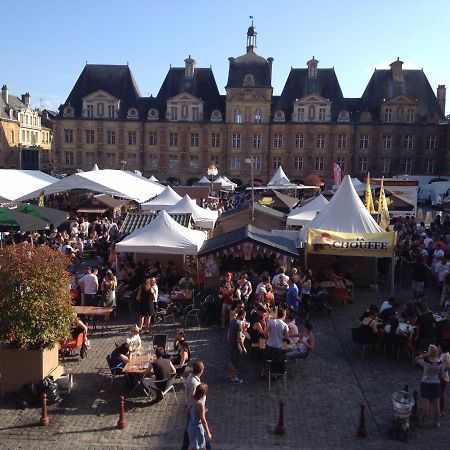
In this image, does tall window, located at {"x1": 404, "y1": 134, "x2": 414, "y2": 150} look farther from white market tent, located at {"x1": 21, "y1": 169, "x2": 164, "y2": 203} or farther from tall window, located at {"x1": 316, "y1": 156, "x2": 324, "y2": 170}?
white market tent, located at {"x1": 21, "y1": 169, "x2": 164, "y2": 203}

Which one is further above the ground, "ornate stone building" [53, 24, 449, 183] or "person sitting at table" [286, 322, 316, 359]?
"ornate stone building" [53, 24, 449, 183]

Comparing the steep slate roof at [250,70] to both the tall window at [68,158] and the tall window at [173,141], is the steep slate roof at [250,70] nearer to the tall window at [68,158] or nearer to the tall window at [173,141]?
the tall window at [173,141]

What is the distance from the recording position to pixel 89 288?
45.0 ft

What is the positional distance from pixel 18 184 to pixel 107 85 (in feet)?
105

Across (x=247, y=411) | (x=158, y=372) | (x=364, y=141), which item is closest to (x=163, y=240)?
(x=158, y=372)

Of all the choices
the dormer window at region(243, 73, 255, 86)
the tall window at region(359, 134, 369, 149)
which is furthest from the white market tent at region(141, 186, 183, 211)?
the tall window at region(359, 134, 369, 149)

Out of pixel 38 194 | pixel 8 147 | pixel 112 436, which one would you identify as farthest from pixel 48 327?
pixel 8 147

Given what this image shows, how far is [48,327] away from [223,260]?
7015 mm

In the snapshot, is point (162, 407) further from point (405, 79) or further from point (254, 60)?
point (405, 79)

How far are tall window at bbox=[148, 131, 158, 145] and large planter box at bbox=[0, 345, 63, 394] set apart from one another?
155 feet

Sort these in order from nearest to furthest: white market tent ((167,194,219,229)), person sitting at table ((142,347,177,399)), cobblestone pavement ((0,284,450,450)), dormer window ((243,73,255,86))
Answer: cobblestone pavement ((0,284,450,450)) → person sitting at table ((142,347,177,399)) → white market tent ((167,194,219,229)) → dormer window ((243,73,255,86))

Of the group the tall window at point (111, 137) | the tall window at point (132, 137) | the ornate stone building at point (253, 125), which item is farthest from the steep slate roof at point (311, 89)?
the tall window at point (111, 137)

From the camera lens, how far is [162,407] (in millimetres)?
8844

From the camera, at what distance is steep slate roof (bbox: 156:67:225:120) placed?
181ft
